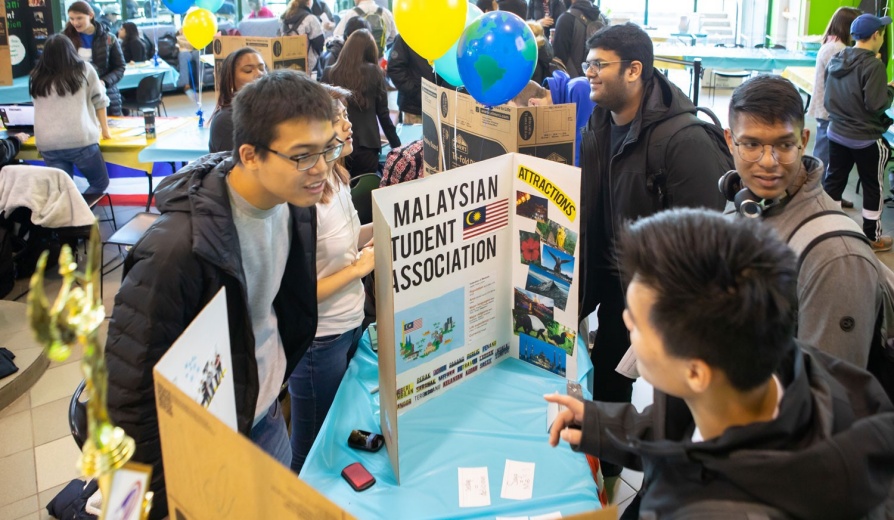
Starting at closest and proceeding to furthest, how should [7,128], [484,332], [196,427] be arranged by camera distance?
[196,427] < [484,332] < [7,128]

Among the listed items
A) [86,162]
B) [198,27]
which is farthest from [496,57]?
[198,27]

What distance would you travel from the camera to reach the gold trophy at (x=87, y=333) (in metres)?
0.75

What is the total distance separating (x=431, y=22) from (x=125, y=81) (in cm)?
731

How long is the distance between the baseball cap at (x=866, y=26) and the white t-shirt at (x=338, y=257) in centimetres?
446

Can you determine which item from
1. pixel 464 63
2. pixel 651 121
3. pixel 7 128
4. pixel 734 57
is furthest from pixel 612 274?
pixel 734 57

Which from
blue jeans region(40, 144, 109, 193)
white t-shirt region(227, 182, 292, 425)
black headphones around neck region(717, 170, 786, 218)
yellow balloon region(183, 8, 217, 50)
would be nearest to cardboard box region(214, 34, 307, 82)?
yellow balloon region(183, 8, 217, 50)

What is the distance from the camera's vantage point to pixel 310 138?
173 cm

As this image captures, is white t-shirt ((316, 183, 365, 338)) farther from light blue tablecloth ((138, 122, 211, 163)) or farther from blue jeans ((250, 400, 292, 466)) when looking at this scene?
light blue tablecloth ((138, 122, 211, 163))

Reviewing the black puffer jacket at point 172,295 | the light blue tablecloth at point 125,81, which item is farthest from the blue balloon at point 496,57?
the light blue tablecloth at point 125,81

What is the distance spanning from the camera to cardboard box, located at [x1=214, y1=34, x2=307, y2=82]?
16.8ft

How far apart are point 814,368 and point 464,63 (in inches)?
84.2

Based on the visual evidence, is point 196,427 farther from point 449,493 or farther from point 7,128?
point 7,128

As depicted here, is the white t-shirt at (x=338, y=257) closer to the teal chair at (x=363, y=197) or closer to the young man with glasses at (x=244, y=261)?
the young man with glasses at (x=244, y=261)

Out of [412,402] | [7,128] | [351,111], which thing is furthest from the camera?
[7,128]
